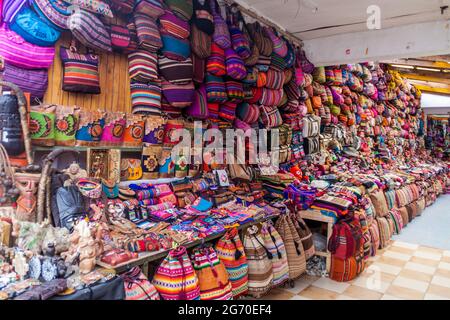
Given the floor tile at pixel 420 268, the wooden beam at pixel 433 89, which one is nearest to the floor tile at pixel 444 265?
the floor tile at pixel 420 268

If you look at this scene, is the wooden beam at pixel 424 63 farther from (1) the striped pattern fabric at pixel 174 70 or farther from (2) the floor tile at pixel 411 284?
(1) the striped pattern fabric at pixel 174 70

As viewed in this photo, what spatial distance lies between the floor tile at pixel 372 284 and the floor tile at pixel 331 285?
0.15 metres

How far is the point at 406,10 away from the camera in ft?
13.6

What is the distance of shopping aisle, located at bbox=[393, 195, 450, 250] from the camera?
5.58m

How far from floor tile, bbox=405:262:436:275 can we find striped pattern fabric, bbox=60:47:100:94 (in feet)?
13.5

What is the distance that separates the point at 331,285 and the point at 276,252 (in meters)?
0.91

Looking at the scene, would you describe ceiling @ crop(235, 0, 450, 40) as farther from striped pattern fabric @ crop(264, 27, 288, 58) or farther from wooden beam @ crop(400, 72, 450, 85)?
wooden beam @ crop(400, 72, 450, 85)

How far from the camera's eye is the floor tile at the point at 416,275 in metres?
4.04

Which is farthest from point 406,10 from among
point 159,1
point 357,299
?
point 357,299

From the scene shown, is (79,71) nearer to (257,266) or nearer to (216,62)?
(216,62)

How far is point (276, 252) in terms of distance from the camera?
329 cm

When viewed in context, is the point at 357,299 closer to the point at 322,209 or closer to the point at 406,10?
the point at 322,209

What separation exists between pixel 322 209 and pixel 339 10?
2.33 m

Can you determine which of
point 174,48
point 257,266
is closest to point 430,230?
point 257,266
